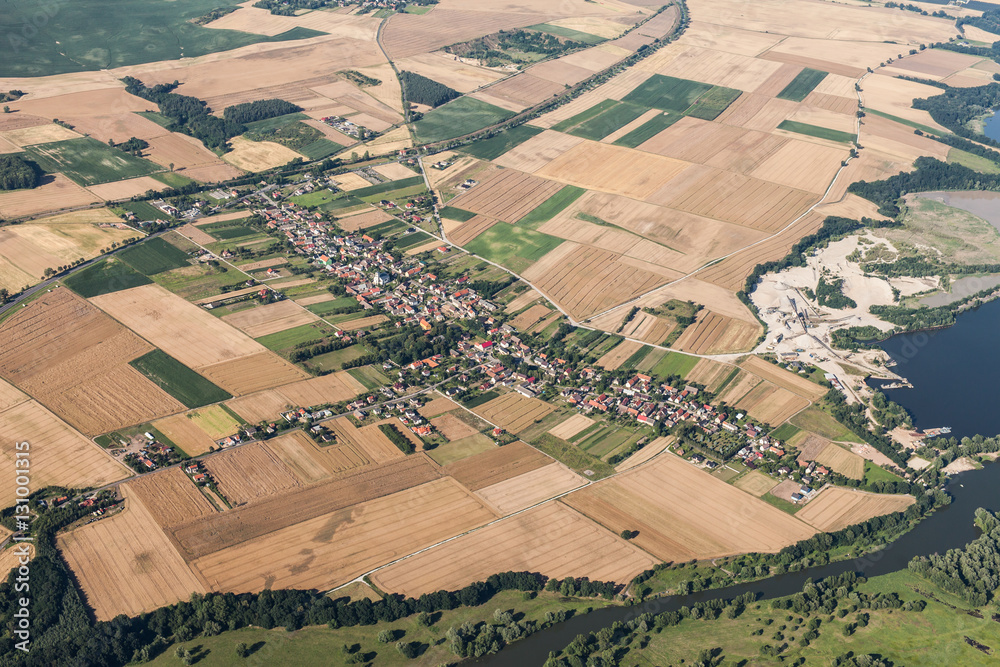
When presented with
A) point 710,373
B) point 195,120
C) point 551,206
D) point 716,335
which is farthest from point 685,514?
point 195,120

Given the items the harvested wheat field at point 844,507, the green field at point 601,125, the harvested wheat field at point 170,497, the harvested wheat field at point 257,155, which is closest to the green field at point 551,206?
the green field at point 601,125

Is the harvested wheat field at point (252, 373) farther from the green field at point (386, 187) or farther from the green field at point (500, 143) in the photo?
the green field at point (500, 143)

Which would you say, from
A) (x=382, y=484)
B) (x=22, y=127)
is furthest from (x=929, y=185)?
(x=22, y=127)

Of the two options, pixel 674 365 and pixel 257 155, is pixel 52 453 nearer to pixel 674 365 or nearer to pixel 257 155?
pixel 674 365

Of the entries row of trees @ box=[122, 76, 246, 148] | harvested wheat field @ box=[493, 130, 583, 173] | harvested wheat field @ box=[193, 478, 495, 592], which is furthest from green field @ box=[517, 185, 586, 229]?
harvested wheat field @ box=[193, 478, 495, 592]

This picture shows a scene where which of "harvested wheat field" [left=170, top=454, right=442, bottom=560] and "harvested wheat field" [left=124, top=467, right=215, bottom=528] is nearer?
"harvested wheat field" [left=170, top=454, right=442, bottom=560]

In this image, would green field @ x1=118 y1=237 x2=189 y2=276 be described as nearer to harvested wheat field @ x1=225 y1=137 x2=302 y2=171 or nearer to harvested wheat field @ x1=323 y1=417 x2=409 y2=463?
→ harvested wheat field @ x1=225 y1=137 x2=302 y2=171
